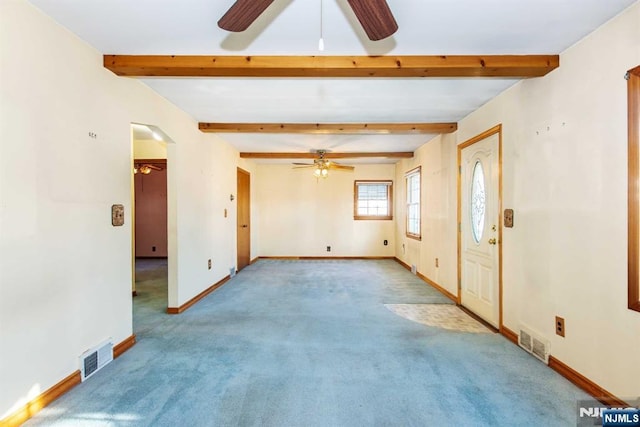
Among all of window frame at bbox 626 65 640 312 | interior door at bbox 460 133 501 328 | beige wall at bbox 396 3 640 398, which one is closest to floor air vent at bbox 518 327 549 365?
beige wall at bbox 396 3 640 398

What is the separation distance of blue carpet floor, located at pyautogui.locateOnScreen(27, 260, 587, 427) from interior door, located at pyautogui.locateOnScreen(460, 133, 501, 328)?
57 cm

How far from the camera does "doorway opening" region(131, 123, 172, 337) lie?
3.69 m

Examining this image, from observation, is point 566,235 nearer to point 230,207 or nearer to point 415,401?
point 415,401

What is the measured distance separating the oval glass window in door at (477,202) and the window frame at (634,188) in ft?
5.48

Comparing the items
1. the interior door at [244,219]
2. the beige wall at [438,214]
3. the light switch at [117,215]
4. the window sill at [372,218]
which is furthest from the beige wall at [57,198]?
the window sill at [372,218]

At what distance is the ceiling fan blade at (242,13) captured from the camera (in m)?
1.24

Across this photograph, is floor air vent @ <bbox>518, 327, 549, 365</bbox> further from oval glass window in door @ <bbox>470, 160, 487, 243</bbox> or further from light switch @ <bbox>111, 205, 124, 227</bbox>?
light switch @ <bbox>111, 205, 124, 227</bbox>

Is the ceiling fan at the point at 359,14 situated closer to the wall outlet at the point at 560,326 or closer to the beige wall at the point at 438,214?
the wall outlet at the point at 560,326

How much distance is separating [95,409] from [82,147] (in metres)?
1.84

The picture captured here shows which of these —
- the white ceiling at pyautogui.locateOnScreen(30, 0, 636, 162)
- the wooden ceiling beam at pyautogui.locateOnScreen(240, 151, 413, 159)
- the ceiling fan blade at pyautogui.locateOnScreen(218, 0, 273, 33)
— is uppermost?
the white ceiling at pyautogui.locateOnScreen(30, 0, 636, 162)

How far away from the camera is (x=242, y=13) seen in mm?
1314

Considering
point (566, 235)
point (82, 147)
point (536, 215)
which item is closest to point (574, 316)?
point (566, 235)

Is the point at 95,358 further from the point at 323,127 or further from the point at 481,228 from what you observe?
the point at 481,228

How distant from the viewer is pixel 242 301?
13.6 feet
